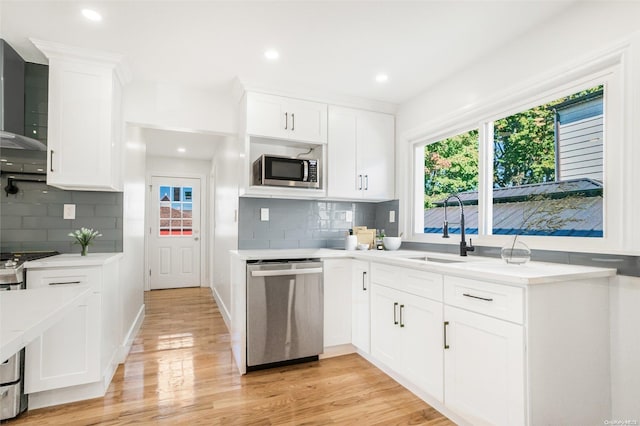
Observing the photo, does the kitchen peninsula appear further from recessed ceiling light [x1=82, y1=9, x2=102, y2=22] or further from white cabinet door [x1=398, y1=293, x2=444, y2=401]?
recessed ceiling light [x1=82, y1=9, x2=102, y2=22]

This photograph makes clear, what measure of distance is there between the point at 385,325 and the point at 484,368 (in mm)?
888

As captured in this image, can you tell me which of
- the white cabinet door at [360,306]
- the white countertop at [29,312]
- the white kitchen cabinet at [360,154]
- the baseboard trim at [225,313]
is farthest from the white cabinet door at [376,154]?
the white countertop at [29,312]

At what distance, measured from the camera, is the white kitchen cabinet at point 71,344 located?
212 cm

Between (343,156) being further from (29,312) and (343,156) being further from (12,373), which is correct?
(12,373)

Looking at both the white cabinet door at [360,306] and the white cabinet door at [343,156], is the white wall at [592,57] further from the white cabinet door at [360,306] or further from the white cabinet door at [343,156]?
the white cabinet door at [360,306]

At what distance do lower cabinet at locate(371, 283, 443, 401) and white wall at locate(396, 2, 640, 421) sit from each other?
2.91ft

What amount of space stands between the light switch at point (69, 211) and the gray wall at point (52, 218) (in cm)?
2

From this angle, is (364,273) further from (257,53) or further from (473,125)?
(257,53)

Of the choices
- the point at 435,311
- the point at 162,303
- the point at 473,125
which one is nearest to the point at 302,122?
the point at 473,125

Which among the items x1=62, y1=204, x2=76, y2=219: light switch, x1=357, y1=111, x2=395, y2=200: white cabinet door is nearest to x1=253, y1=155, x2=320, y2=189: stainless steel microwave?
x1=357, y1=111, x2=395, y2=200: white cabinet door

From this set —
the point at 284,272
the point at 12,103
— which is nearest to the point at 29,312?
the point at 284,272

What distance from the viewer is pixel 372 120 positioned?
11.4ft

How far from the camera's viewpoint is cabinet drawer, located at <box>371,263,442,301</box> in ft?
6.83

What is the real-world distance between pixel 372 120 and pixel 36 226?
308 cm
